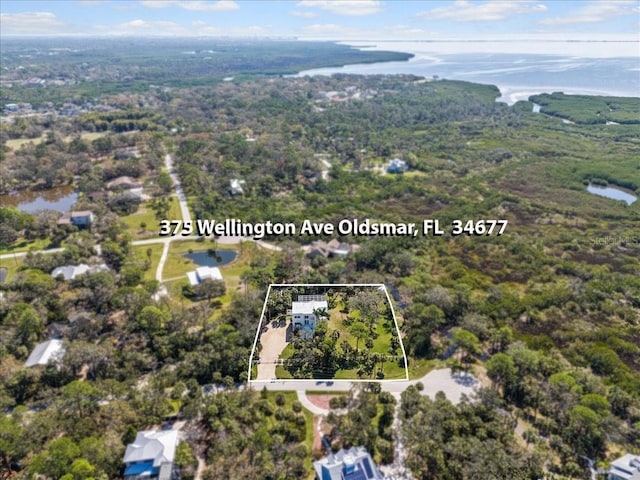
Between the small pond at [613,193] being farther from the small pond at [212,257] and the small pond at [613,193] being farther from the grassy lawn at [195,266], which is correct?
the small pond at [212,257]

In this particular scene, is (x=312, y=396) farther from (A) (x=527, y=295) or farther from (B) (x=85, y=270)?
(B) (x=85, y=270)

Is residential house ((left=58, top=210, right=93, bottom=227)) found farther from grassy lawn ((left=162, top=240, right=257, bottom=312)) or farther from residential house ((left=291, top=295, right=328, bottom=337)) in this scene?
residential house ((left=291, top=295, right=328, bottom=337))

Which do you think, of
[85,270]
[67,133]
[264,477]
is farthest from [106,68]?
[264,477]

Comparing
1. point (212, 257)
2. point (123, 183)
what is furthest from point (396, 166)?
point (123, 183)

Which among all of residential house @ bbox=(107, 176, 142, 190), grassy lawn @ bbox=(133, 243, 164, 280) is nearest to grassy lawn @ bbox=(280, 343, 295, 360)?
grassy lawn @ bbox=(133, 243, 164, 280)

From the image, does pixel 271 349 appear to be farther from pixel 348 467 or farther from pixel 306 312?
pixel 348 467

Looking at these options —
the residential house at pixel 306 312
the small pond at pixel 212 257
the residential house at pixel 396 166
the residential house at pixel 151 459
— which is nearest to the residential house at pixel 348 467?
the residential house at pixel 151 459
